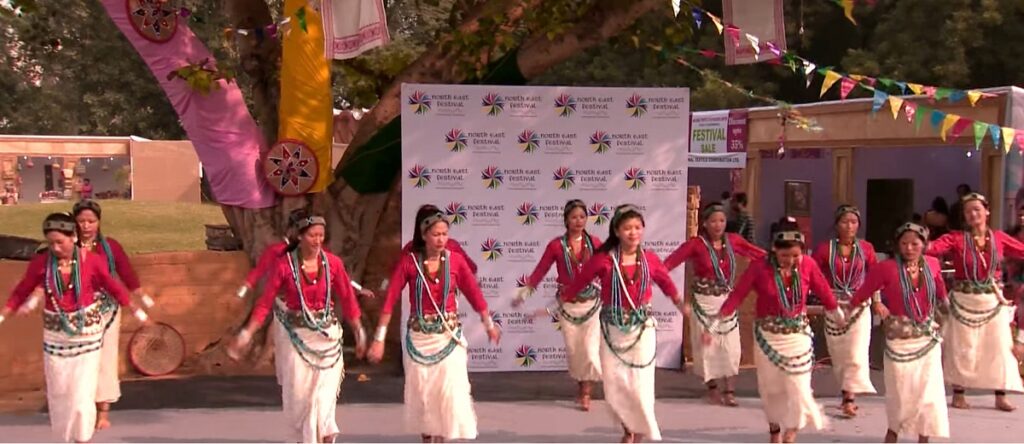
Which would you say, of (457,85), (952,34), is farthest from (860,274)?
(952,34)

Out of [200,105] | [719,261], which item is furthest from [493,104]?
[200,105]

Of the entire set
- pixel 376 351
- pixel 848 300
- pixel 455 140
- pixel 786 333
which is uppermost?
pixel 455 140

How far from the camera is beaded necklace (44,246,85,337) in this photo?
23.0ft

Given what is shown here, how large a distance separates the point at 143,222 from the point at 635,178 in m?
20.2

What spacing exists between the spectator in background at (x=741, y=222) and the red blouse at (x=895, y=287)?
3.49 meters

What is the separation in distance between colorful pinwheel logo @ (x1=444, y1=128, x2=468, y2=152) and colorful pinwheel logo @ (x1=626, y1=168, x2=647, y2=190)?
1.46m

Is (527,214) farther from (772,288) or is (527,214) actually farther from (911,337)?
(911,337)

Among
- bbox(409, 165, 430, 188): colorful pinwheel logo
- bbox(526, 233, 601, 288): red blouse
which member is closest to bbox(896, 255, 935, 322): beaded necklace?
bbox(526, 233, 601, 288): red blouse

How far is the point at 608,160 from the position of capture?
31.8 feet

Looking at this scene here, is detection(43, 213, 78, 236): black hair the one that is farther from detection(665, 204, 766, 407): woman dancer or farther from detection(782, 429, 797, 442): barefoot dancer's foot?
detection(782, 429, 797, 442): barefoot dancer's foot

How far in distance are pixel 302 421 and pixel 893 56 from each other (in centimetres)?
2176

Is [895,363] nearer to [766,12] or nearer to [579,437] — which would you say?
[579,437]

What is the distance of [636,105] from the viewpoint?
9688 millimetres

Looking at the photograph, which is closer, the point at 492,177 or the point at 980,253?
the point at 980,253
